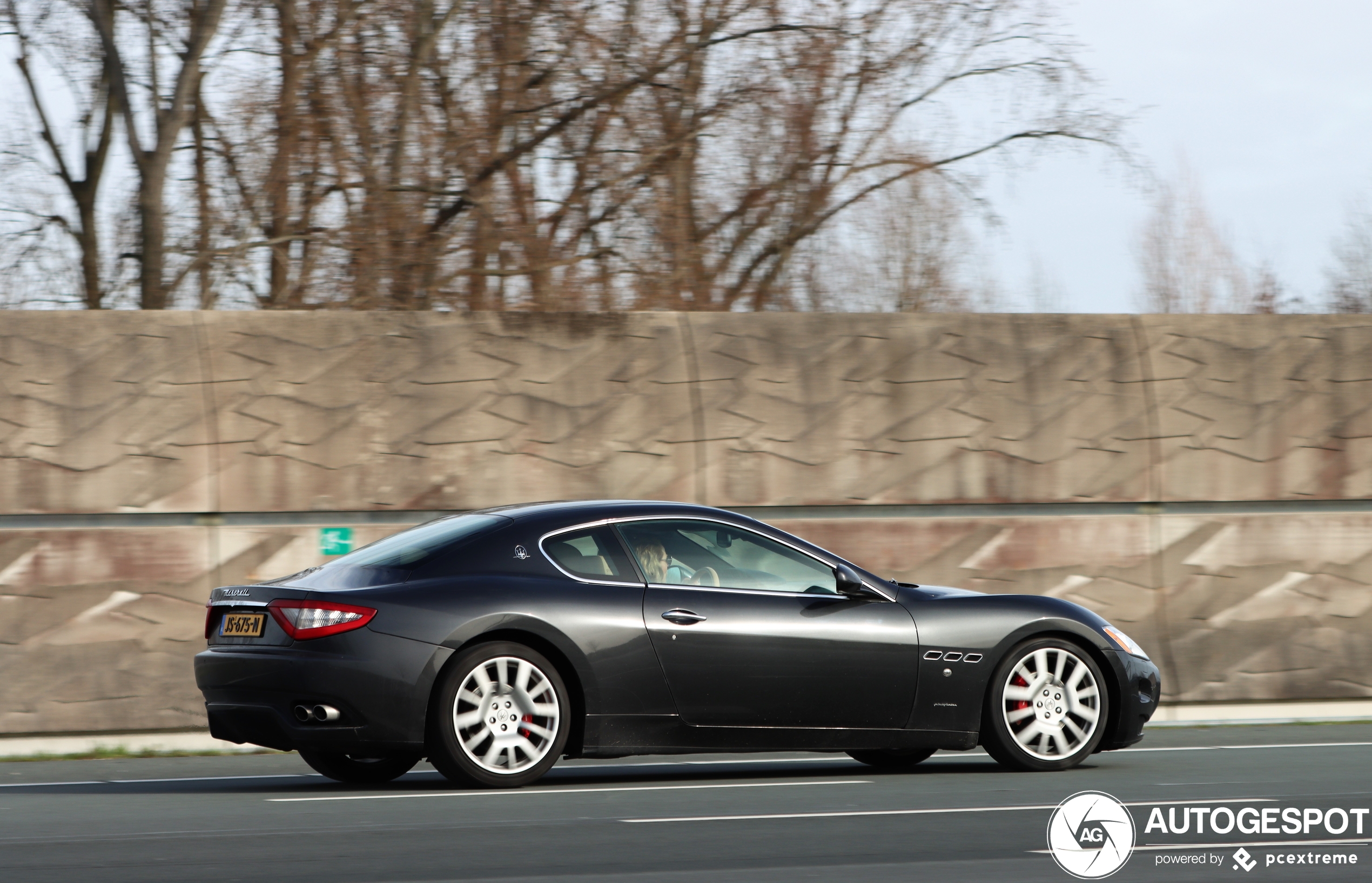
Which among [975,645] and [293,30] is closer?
[975,645]

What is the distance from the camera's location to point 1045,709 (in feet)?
27.3

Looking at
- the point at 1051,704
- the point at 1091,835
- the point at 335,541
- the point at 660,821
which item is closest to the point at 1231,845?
the point at 1091,835

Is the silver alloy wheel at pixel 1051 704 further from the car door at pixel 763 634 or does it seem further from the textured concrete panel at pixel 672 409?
the textured concrete panel at pixel 672 409

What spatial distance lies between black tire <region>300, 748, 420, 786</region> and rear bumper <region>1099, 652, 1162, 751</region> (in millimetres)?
3552

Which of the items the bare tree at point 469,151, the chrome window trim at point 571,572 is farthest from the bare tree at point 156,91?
the chrome window trim at point 571,572

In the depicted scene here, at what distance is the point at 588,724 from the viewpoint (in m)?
7.62

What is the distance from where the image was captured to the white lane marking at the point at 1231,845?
5.93 metres

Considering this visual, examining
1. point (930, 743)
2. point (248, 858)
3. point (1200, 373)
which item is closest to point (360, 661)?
point (248, 858)

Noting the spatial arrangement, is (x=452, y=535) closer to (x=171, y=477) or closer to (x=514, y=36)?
(x=171, y=477)

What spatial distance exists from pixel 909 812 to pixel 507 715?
1.90 meters

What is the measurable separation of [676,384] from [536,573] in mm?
4315

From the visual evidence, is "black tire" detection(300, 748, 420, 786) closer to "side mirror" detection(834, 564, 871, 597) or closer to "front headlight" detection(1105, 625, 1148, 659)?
"side mirror" detection(834, 564, 871, 597)

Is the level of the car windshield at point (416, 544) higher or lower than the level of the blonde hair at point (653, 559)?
higher

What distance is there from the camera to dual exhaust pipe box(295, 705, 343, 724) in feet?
24.1
